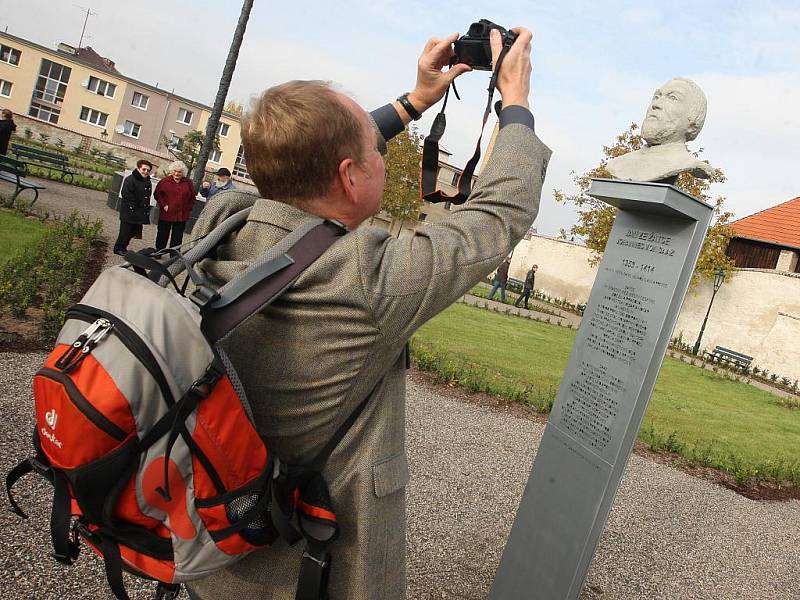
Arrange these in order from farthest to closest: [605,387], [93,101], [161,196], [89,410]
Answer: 1. [93,101]
2. [161,196]
3. [605,387]
4. [89,410]

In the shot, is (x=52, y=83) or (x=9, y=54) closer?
(x=9, y=54)

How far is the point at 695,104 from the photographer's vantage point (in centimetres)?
357

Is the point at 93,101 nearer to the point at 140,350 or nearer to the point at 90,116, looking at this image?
the point at 90,116

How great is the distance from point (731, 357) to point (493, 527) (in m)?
24.1

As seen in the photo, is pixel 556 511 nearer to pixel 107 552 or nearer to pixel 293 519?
pixel 293 519

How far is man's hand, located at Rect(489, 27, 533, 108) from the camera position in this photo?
1.63 metres

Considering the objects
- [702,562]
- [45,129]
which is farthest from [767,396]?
[45,129]

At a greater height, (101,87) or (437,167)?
(101,87)

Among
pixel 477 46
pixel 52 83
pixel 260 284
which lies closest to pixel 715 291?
pixel 477 46

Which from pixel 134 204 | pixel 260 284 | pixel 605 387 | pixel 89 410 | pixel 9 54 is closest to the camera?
pixel 89 410

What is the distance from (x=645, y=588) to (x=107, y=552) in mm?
4579

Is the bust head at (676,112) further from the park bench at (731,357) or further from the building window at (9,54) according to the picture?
the building window at (9,54)

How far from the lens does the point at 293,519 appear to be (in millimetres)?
1626

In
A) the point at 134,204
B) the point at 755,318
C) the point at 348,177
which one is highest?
the point at 755,318
